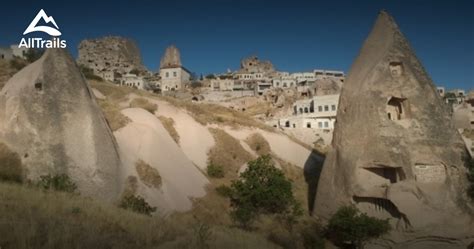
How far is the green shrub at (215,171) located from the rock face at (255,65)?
80100 mm

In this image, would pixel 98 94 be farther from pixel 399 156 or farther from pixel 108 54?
pixel 108 54

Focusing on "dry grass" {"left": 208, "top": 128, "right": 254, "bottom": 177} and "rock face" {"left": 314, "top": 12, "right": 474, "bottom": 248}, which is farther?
"dry grass" {"left": 208, "top": 128, "right": 254, "bottom": 177}

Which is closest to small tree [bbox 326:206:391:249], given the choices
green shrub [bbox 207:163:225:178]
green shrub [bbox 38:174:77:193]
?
green shrub [bbox 207:163:225:178]

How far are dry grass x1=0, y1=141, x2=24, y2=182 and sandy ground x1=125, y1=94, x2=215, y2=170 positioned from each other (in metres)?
11.2

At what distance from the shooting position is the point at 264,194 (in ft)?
59.5

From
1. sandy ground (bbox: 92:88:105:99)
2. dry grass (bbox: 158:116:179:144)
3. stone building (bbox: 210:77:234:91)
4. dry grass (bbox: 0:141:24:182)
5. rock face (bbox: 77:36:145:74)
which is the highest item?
rock face (bbox: 77:36:145:74)

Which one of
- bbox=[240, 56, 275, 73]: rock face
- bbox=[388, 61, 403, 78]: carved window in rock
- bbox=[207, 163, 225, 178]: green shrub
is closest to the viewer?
bbox=[388, 61, 403, 78]: carved window in rock

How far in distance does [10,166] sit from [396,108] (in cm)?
1591

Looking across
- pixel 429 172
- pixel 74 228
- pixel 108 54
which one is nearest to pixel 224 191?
pixel 429 172

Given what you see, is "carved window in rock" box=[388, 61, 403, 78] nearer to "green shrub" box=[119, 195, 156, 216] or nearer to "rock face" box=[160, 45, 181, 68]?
"green shrub" box=[119, 195, 156, 216]

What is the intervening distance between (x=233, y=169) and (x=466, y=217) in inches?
527

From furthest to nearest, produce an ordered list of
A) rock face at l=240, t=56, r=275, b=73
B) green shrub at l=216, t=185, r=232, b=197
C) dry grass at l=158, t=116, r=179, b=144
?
rock face at l=240, t=56, r=275, b=73
dry grass at l=158, t=116, r=179, b=144
green shrub at l=216, t=185, r=232, b=197

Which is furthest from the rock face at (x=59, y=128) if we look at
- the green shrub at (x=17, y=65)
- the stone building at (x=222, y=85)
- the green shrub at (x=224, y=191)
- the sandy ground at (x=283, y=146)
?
the stone building at (x=222, y=85)

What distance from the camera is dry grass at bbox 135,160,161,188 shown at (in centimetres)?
1939
